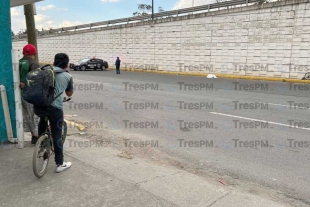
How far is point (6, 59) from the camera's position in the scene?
4629 millimetres

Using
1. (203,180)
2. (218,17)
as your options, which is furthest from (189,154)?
(218,17)

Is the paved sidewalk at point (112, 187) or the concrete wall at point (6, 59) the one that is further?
the concrete wall at point (6, 59)

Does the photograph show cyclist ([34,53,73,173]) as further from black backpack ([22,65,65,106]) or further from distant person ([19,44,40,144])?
distant person ([19,44,40,144])

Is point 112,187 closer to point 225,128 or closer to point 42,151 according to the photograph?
point 42,151

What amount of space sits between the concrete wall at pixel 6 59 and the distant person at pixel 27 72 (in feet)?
0.72

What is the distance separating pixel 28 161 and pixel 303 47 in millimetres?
18873

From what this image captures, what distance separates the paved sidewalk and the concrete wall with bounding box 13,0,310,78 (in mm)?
17641

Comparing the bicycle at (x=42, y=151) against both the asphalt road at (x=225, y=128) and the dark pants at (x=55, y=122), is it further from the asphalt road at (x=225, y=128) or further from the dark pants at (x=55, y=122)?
the asphalt road at (x=225, y=128)

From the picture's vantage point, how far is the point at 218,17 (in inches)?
883

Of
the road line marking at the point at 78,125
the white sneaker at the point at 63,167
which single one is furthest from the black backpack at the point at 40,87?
the road line marking at the point at 78,125

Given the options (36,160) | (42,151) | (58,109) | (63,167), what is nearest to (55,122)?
(58,109)

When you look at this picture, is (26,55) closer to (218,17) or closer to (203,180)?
(203,180)

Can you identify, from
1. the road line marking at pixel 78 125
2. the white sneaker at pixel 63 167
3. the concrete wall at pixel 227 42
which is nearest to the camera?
the white sneaker at pixel 63 167

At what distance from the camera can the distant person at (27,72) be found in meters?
4.56
